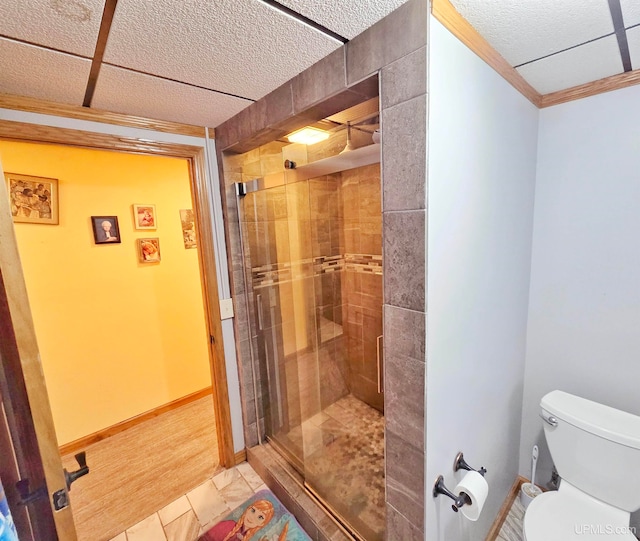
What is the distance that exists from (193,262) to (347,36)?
2.31m

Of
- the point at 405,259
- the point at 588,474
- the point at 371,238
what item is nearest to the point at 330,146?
the point at 371,238

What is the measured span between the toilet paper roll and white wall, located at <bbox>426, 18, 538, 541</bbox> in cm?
7

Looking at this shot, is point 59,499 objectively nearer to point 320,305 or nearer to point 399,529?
point 399,529

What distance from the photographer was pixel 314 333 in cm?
215

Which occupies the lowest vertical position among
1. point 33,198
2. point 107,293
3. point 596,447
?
point 596,447

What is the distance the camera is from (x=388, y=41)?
0.86m

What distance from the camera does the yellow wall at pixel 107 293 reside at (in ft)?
6.68

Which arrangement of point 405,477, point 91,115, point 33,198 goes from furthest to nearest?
point 33,198, point 91,115, point 405,477

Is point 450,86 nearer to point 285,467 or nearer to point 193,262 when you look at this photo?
point 285,467

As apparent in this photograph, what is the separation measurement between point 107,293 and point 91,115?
4.58 ft

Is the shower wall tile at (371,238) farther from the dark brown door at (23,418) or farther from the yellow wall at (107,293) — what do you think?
the dark brown door at (23,418)

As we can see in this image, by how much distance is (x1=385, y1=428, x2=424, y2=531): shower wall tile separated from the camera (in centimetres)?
99

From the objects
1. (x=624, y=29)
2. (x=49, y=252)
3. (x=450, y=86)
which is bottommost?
(x=49, y=252)

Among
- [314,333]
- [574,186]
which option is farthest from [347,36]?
[314,333]
